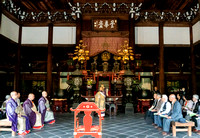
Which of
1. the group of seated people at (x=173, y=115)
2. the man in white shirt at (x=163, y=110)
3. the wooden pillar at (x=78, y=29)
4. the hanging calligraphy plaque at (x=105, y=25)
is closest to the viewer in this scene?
the group of seated people at (x=173, y=115)

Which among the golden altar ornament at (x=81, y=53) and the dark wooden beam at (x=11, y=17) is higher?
the dark wooden beam at (x=11, y=17)

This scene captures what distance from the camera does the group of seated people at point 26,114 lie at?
4.52 m

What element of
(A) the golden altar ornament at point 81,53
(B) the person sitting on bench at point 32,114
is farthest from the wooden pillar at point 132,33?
(B) the person sitting on bench at point 32,114

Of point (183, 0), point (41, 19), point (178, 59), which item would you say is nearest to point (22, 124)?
point (41, 19)

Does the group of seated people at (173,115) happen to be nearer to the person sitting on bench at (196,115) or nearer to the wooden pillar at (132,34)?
the person sitting on bench at (196,115)

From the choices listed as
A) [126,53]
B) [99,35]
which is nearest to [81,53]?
[99,35]

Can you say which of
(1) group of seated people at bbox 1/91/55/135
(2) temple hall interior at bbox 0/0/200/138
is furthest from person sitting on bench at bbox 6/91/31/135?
(2) temple hall interior at bbox 0/0/200/138

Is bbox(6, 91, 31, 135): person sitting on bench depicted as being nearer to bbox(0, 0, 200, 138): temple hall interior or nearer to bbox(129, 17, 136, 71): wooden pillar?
bbox(0, 0, 200, 138): temple hall interior

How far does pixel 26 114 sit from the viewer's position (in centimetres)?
499

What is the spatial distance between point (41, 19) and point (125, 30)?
194 inches

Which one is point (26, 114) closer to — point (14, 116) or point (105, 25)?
point (14, 116)

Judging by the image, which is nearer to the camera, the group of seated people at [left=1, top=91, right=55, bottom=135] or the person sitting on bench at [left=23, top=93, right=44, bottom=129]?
the group of seated people at [left=1, top=91, right=55, bottom=135]

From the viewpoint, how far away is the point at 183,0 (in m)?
10.0

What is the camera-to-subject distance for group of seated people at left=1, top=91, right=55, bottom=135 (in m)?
4.52
